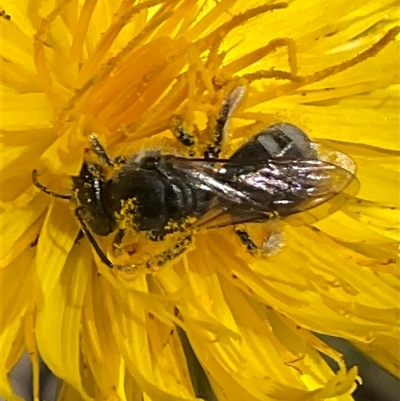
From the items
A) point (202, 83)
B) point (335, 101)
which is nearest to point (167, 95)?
point (202, 83)

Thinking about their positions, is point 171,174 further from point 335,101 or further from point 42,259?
point 335,101

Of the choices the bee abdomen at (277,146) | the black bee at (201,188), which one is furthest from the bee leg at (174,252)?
the bee abdomen at (277,146)

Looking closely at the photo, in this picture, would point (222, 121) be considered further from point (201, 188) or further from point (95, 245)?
point (95, 245)

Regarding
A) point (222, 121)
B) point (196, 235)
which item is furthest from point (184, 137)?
point (196, 235)

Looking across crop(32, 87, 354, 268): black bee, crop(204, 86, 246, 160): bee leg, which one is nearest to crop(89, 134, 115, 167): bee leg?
crop(32, 87, 354, 268): black bee

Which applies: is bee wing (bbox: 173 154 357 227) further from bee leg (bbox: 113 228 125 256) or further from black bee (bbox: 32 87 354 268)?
bee leg (bbox: 113 228 125 256)
